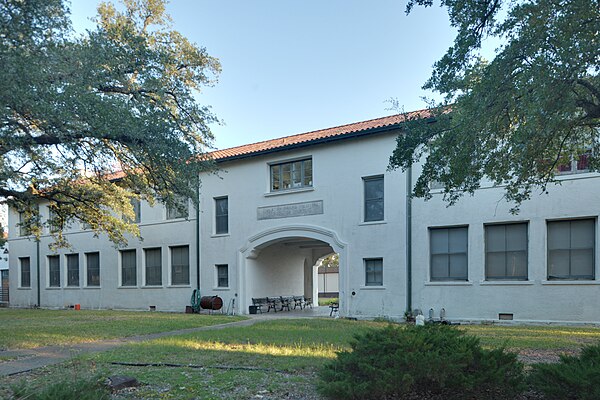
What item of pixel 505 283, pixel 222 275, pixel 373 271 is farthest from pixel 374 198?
pixel 222 275

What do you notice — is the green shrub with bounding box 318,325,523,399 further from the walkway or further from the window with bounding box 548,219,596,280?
the window with bounding box 548,219,596,280

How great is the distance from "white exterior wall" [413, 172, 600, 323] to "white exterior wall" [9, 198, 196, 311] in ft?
35.4

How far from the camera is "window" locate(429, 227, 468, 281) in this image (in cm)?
1608

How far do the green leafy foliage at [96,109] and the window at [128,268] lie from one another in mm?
A: 5592

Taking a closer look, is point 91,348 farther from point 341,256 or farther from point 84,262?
point 84,262

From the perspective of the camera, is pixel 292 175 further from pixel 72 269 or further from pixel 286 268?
pixel 72 269

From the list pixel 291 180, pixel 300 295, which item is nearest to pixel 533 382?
pixel 291 180

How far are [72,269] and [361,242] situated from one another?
18218mm

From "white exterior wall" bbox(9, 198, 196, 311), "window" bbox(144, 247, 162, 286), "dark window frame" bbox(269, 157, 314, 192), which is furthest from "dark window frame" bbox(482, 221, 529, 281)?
"window" bbox(144, 247, 162, 286)

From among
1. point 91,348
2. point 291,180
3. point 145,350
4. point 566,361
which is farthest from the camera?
point 291,180

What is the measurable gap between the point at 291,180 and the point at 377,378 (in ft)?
48.7

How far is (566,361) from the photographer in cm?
562

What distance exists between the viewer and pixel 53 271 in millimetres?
28422

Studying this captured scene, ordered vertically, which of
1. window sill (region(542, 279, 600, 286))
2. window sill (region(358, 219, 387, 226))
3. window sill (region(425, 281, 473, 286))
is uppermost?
window sill (region(358, 219, 387, 226))
